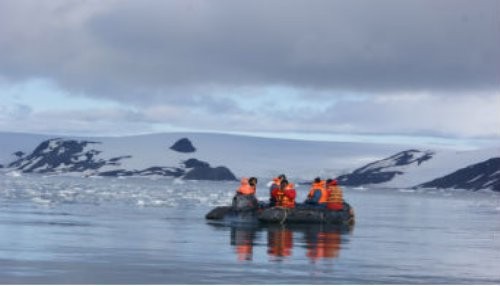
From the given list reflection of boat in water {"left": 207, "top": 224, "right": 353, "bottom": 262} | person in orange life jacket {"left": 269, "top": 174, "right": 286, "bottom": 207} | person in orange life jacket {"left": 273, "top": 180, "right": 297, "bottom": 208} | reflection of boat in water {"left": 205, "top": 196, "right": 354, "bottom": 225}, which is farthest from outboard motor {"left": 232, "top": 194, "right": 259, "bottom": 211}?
reflection of boat in water {"left": 207, "top": 224, "right": 353, "bottom": 262}

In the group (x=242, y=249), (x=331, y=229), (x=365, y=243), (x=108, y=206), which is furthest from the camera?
(x=108, y=206)

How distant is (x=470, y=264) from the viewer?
21828mm

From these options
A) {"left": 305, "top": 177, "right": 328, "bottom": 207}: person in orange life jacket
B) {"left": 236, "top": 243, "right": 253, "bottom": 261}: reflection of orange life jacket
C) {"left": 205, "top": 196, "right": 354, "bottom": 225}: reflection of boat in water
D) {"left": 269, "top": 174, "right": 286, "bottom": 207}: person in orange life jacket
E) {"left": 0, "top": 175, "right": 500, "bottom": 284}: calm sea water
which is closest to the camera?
{"left": 0, "top": 175, "right": 500, "bottom": 284}: calm sea water

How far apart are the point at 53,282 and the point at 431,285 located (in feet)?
19.8

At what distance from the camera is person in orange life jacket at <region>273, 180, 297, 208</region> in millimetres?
34031

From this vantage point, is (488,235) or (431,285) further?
(488,235)

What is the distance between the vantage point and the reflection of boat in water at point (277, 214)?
33.3 meters

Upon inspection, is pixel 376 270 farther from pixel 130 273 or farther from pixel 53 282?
pixel 53 282

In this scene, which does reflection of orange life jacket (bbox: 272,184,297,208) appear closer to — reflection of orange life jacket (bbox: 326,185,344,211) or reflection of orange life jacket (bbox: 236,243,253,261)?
reflection of orange life jacket (bbox: 326,185,344,211)

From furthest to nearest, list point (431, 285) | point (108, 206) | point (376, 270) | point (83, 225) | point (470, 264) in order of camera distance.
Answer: point (108, 206) → point (83, 225) → point (470, 264) → point (376, 270) → point (431, 285)

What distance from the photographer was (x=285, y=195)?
3416cm

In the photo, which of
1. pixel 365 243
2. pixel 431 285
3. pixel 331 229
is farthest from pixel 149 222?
pixel 431 285

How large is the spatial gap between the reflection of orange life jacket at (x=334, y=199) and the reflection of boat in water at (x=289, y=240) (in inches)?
42.9

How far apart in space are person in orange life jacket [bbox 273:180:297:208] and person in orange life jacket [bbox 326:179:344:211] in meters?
1.51
